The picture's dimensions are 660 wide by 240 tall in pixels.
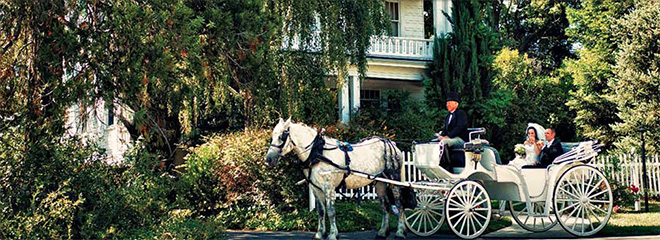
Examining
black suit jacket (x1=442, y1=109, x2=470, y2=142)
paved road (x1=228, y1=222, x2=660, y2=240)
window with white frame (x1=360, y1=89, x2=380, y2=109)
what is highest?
window with white frame (x1=360, y1=89, x2=380, y2=109)

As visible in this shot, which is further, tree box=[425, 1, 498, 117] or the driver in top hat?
tree box=[425, 1, 498, 117]

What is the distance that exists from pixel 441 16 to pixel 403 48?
5.81 ft

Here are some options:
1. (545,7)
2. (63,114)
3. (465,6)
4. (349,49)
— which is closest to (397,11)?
(465,6)

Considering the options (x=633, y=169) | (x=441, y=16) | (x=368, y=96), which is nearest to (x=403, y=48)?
(x=441, y=16)

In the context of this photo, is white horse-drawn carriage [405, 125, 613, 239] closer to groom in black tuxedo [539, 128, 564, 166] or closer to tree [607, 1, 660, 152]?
groom in black tuxedo [539, 128, 564, 166]

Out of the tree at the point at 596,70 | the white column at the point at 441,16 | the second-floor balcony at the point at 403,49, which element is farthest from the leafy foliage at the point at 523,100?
the second-floor balcony at the point at 403,49

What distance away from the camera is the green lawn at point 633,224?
527 inches

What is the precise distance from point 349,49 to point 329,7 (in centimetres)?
127

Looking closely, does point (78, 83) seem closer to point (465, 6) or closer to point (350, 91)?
point (350, 91)

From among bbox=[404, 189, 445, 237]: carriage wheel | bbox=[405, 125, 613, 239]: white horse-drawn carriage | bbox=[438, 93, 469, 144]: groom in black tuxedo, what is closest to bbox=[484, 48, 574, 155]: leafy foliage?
bbox=[405, 125, 613, 239]: white horse-drawn carriage

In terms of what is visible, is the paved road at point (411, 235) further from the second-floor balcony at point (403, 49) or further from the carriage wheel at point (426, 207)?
the second-floor balcony at point (403, 49)

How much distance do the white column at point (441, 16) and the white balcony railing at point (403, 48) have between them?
0.62m

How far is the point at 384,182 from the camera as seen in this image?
41.2 ft

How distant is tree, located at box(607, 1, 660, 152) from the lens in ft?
82.0
